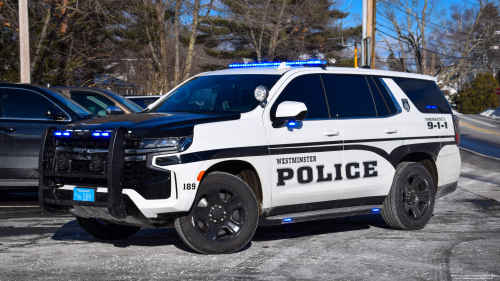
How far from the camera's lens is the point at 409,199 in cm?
738

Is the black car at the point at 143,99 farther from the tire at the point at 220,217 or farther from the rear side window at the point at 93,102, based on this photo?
the tire at the point at 220,217

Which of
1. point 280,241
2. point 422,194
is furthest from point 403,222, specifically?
point 280,241

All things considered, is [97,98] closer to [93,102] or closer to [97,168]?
[93,102]

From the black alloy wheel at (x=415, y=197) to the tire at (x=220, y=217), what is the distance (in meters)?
2.39

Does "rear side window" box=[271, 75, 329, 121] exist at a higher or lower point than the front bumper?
higher

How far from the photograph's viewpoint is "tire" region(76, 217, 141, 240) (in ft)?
21.3

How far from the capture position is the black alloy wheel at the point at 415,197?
24.1 ft

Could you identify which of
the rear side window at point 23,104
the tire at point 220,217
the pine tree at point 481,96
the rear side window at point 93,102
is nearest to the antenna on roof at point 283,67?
the tire at point 220,217

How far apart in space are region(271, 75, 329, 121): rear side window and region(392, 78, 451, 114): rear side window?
145 cm

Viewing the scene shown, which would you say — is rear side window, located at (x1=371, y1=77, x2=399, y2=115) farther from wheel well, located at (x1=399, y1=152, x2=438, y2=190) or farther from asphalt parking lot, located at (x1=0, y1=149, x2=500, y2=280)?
asphalt parking lot, located at (x1=0, y1=149, x2=500, y2=280)


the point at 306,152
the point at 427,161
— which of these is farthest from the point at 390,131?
the point at 306,152

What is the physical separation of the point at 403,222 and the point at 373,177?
2.43 feet

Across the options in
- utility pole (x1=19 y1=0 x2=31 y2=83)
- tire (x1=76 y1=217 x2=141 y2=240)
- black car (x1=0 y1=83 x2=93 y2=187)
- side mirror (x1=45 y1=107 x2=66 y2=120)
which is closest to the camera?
tire (x1=76 y1=217 x2=141 y2=240)

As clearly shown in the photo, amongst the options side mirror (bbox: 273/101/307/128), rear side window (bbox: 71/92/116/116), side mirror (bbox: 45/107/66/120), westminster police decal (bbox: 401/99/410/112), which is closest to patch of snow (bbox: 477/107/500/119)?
rear side window (bbox: 71/92/116/116)
